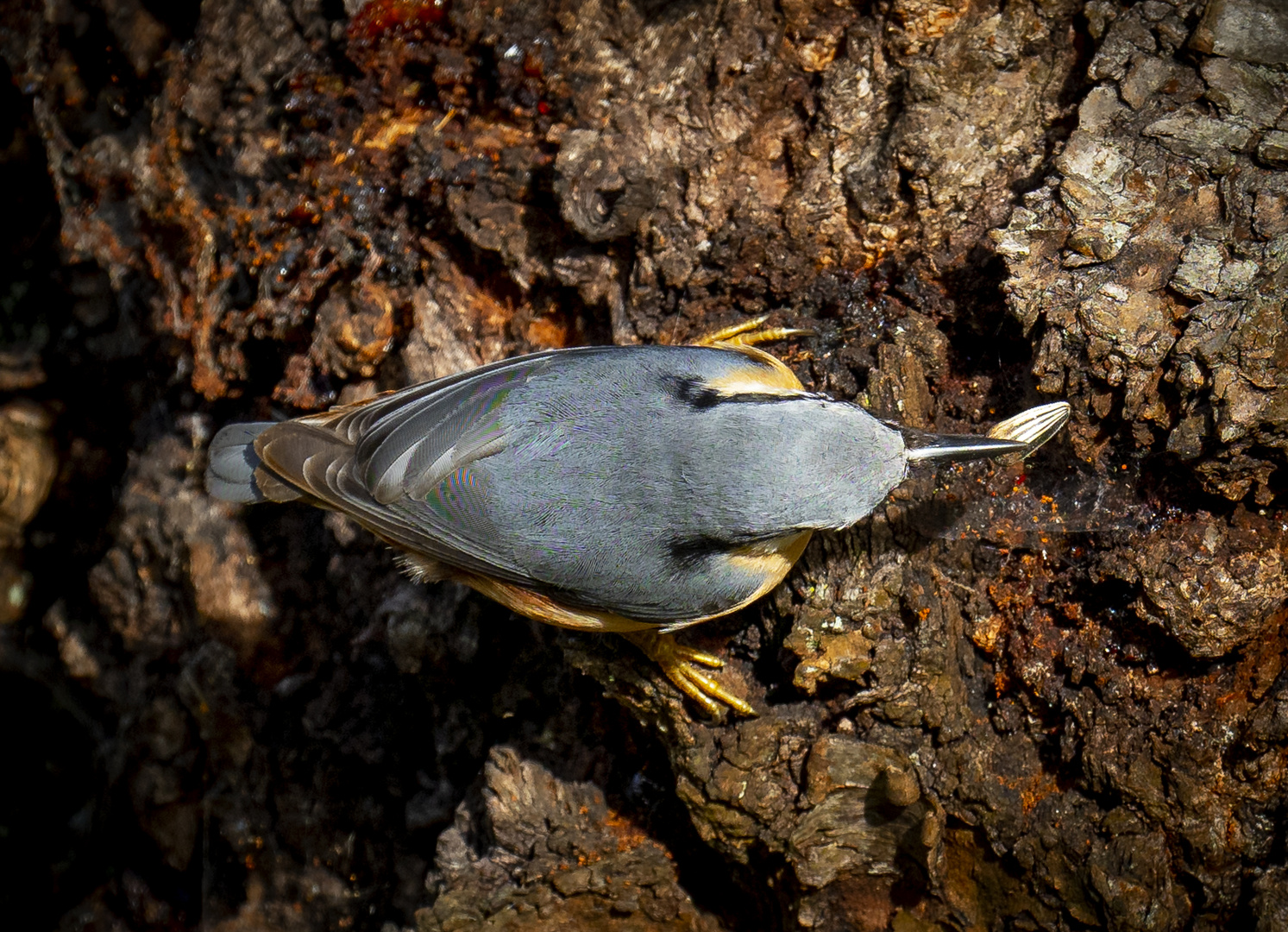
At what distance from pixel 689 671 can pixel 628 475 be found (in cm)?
62

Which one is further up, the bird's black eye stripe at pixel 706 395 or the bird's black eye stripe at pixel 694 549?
the bird's black eye stripe at pixel 706 395

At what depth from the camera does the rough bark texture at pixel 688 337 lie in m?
2.52

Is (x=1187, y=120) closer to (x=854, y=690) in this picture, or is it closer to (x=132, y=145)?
(x=854, y=690)

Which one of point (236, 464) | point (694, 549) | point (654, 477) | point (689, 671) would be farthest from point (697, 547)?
point (236, 464)

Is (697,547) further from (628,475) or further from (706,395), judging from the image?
(706,395)

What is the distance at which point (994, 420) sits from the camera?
284 cm

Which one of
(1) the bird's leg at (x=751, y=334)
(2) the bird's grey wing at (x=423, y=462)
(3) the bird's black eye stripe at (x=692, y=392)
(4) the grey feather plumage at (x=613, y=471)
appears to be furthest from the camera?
(1) the bird's leg at (x=751, y=334)

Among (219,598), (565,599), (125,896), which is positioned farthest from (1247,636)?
(125,896)

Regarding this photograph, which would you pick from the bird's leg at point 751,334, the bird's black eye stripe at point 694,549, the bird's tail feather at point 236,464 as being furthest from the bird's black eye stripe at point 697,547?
the bird's tail feather at point 236,464

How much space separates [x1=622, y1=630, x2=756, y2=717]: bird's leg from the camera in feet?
9.48

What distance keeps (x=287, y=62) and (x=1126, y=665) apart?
11.7 ft

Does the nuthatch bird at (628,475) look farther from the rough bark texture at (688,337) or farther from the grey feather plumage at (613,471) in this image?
the rough bark texture at (688,337)

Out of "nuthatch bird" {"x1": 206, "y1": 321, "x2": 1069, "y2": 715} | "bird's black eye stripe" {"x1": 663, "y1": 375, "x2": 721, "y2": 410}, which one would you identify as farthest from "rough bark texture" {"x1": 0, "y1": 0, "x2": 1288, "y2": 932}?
"bird's black eye stripe" {"x1": 663, "y1": 375, "x2": 721, "y2": 410}

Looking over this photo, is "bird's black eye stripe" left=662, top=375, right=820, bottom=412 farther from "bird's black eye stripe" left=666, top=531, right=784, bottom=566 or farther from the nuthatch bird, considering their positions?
"bird's black eye stripe" left=666, top=531, right=784, bottom=566
